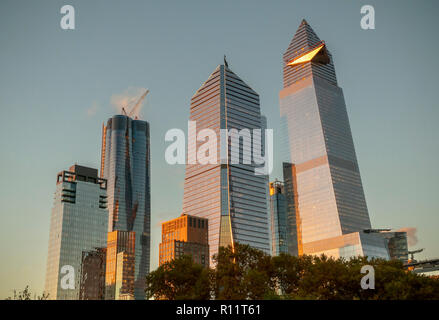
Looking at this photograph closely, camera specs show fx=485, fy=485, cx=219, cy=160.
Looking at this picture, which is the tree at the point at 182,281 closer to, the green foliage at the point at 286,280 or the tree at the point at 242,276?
the green foliage at the point at 286,280

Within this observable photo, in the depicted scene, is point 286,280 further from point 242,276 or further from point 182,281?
point 182,281

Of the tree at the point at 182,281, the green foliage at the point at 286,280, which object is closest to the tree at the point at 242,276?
the green foliage at the point at 286,280

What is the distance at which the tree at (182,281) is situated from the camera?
285ft

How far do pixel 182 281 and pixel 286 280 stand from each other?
20798 mm

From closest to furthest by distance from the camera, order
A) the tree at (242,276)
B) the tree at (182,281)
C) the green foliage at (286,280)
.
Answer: the green foliage at (286,280) → the tree at (242,276) → the tree at (182,281)

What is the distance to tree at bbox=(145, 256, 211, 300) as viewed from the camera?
3423 inches

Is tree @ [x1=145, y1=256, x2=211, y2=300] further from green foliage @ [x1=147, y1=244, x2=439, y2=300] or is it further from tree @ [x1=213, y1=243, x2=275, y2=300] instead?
tree @ [x1=213, y1=243, x2=275, y2=300]

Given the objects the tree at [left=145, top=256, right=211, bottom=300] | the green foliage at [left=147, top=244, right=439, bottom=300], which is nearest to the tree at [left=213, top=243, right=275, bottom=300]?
the green foliage at [left=147, top=244, right=439, bottom=300]

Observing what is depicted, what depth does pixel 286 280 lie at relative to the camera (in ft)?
311

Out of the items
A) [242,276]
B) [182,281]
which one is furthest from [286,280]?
[182,281]

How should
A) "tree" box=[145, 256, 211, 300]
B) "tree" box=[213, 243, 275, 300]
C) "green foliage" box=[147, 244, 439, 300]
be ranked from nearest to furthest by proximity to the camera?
"green foliage" box=[147, 244, 439, 300] < "tree" box=[213, 243, 275, 300] < "tree" box=[145, 256, 211, 300]
